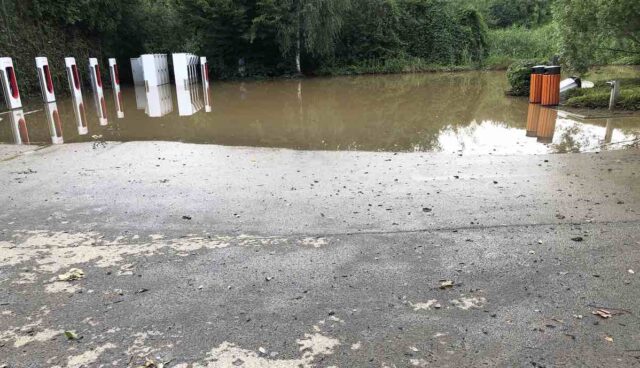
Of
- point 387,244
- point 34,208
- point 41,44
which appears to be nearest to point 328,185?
point 387,244

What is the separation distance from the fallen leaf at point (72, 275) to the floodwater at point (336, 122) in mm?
5503

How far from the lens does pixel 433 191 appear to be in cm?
575

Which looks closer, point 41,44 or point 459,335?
point 459,335

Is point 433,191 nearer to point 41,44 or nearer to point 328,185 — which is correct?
point 328,185

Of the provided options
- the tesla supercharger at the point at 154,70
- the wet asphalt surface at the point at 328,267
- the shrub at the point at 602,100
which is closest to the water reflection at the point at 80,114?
the tesla supercharger at the point at 154,70

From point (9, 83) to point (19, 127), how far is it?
438 centimetres

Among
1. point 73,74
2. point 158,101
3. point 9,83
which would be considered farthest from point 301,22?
point 9,83

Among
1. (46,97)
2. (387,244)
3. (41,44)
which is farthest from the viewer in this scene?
(41,44)

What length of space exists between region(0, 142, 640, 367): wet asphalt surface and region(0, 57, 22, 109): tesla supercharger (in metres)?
10.2

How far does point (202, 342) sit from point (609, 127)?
9.34m

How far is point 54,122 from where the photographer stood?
12820 mm

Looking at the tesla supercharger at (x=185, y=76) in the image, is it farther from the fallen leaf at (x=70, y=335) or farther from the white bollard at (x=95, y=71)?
the fallen leaf at (x=70, y=335)

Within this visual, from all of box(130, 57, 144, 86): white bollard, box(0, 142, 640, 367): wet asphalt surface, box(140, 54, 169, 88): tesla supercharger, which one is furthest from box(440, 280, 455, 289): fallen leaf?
box(130, 57, 144, 86): white bollard

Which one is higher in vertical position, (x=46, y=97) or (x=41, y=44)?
(x=41, y=44)
